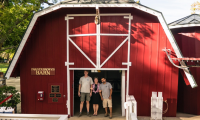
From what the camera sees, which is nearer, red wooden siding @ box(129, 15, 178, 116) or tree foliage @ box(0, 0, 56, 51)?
red wooden siding @ box(129, 15, 178, 116)

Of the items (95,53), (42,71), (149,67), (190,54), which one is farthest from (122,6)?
(42,71)

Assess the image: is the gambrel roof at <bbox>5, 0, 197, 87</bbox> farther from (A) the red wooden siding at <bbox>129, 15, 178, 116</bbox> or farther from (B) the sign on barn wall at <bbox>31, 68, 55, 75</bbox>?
(B) the sign on barn wall at <bbox>31, 68, 55, 75</bbox>

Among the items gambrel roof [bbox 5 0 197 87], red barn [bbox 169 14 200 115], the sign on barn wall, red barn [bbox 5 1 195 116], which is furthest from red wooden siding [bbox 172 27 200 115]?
the sign on barn wall

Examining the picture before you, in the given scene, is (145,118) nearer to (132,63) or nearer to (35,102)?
(132,63)

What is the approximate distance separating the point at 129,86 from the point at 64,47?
3.17 metres

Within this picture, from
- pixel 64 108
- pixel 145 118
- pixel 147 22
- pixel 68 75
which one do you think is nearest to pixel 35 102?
pixel 64 108

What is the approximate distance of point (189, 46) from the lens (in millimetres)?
7004

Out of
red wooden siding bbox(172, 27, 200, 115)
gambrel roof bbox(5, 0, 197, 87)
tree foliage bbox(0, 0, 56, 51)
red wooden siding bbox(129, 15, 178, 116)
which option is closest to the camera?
gambrel roof bbox(5, 0, 197, 87)

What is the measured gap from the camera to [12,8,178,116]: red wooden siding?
649 centimetres

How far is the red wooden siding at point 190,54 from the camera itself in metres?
6.90

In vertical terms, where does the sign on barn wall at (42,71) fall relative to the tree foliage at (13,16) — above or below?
below

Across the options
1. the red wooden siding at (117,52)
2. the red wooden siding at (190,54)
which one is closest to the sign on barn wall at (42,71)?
the red wooden siding at (117,52)

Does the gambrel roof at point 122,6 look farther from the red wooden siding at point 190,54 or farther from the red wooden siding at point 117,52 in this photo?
the red wooden siding at point 190,54

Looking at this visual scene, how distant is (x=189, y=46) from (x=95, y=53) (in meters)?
4.13
